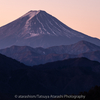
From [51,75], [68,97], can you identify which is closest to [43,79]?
[51,75]

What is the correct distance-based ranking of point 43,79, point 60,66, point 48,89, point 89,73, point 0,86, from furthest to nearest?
1. point 60,66
2. point 89,73
3. point 43,79
4. point 48,89
5. point 0,86

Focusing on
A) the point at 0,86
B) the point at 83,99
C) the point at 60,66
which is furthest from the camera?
the point at 60,66

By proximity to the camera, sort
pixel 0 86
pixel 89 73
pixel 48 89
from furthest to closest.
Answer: pixel 89 73, pixel 48 89, pixel 0 86

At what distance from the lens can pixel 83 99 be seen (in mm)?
38625

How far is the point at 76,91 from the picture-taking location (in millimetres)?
81062

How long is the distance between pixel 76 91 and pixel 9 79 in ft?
53.2

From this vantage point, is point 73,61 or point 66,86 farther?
point 73,61

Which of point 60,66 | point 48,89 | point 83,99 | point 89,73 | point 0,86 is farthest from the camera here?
point 60,66

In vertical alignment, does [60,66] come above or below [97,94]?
below

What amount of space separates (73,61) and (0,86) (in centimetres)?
4558

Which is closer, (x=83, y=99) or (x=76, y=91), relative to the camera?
(x=83, y=99)

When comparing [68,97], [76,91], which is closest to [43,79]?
[76,91]

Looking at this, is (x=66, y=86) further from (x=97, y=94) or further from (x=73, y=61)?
(x=97, y=94)

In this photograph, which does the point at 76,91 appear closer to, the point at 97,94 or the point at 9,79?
the point at 9,79
